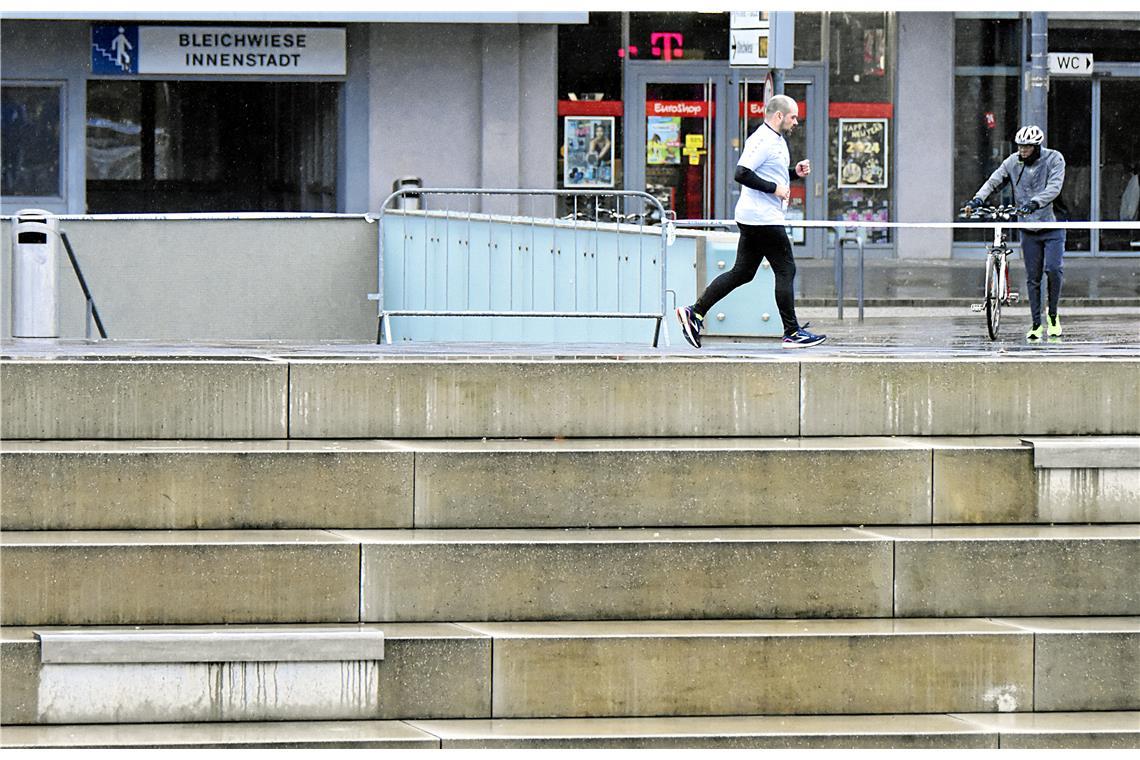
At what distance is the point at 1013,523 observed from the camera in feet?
Answer: 26.7

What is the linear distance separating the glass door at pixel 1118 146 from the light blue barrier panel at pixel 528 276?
13.9 metres

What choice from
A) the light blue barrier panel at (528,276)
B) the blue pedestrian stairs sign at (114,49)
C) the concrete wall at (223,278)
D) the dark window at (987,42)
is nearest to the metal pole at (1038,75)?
the dark window at (987,42)

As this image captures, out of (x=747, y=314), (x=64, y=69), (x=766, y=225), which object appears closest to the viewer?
(x=766, y=225)

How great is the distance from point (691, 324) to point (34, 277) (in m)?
3.92

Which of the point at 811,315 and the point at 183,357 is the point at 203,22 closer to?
the point at 811,315

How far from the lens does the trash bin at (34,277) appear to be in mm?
11062

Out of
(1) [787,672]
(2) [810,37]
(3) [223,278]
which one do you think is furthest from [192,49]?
(1) [787,672]

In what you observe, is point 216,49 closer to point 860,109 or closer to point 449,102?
point 449,102

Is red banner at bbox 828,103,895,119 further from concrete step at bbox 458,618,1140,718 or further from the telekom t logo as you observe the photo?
concrete step at bbox 458,618,1140,718

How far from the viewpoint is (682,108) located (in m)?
24.3

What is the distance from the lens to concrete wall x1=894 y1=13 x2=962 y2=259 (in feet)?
79.3

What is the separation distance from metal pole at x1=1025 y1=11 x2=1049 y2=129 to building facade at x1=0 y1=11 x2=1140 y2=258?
129 cm

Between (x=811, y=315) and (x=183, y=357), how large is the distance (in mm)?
9009

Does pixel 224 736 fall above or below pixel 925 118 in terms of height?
below
